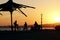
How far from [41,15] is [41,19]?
2767mm

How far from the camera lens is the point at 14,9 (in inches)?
2051

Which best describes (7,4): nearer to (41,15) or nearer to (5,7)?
(5,7)

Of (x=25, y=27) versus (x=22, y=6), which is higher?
(x=22, y=6)

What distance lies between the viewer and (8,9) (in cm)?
5200

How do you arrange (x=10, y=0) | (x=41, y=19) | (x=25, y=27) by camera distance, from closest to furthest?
(x=25, y=27) < (x=10, y=0) < (x=41, y=19)

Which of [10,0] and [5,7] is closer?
[5,7]

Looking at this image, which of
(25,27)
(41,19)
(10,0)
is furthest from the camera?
(41,19)

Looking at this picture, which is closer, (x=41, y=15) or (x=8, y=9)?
(x=8, y=9)

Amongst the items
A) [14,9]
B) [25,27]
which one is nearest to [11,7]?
[14,9]

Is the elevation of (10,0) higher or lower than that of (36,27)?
higher

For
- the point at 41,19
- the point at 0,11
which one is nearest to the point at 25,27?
the point at 0,11

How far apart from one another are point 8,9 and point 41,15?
202 ft

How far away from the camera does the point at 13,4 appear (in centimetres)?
5350

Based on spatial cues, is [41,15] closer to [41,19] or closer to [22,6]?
[41,19]
